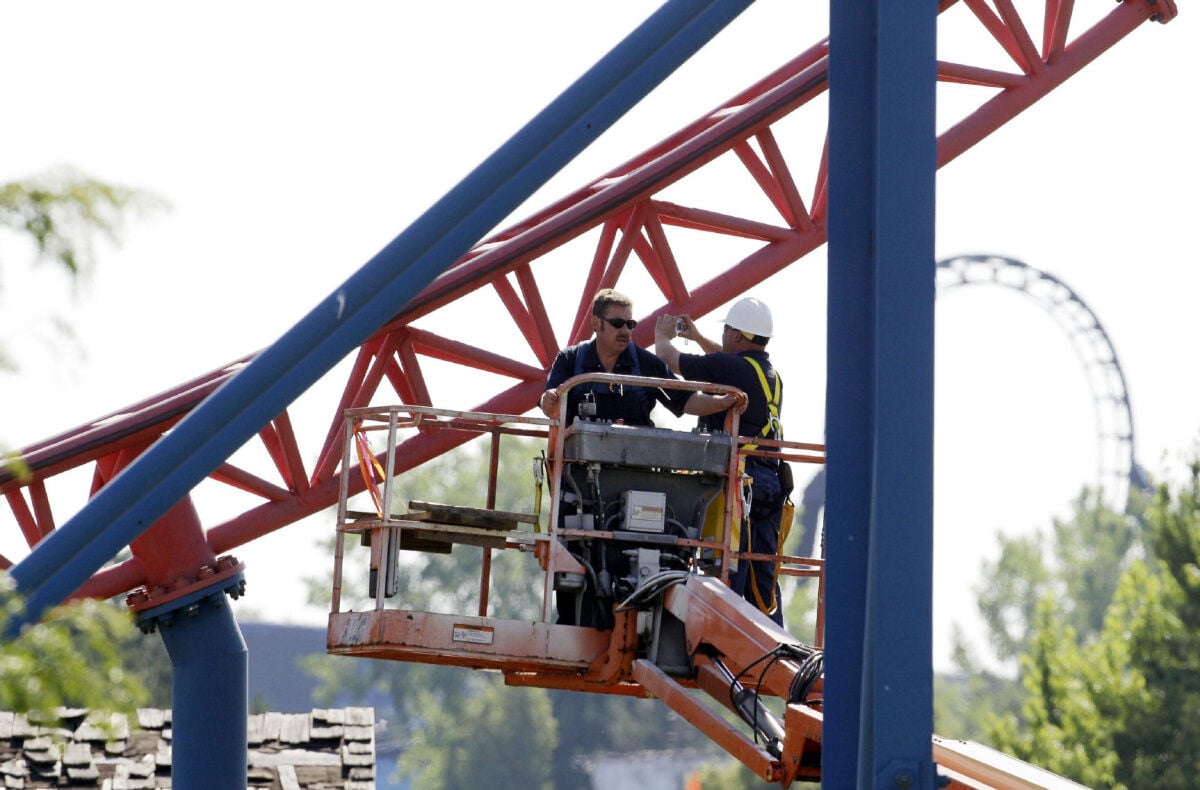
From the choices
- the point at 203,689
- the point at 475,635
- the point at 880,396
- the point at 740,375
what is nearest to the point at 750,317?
the point at 740,375

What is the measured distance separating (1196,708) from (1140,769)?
1141 mm

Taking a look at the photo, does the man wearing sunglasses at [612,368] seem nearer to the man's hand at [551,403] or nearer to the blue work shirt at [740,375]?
the man's hand at [551,403]

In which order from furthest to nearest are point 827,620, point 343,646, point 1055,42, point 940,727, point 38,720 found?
point 940,727
point 1055,42
point 343,646
point 827,620
point 38,720

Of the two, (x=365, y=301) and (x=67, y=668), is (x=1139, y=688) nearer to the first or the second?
(x=365, y=301)

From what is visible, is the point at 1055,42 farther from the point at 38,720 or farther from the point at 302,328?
the point at 38,720

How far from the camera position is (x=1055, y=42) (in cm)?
1295

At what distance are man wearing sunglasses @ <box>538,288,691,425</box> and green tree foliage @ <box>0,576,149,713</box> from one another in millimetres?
5977

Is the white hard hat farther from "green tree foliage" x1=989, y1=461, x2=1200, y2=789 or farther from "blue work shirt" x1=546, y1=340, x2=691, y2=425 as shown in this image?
"green tree foliage" x1=989, y1=461, x2=1200, y2=789

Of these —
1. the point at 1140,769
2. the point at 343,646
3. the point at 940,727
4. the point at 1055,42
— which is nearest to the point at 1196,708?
the point at 1140,769

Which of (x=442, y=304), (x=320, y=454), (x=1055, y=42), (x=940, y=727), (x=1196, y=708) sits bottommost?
(x=940, y=727)

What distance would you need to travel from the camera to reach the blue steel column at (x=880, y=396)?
547 centimetres

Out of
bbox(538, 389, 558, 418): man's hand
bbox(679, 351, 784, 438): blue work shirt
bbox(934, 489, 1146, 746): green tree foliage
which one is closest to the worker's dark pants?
bbox(679, 351, 784, 438): blue work shirt

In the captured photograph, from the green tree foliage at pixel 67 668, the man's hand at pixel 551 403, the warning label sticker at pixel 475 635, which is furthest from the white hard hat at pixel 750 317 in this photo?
the green tree foliage at pixel 67 668

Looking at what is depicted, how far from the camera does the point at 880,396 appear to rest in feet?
18.3
